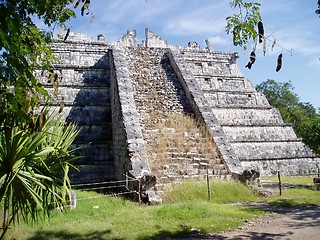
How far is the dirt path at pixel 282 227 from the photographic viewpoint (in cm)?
511

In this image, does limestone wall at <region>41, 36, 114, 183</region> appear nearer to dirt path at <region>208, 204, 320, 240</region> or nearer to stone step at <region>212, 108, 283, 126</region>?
stone step at <region>212, 108, 283, 126</region>

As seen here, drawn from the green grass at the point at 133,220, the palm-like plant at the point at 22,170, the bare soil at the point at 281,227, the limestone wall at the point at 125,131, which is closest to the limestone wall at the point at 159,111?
the limestone wall at the point at 125,131

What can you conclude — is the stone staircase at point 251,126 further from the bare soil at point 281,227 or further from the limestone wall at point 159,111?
the bare soil at point 281,227

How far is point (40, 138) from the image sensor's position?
163 inches

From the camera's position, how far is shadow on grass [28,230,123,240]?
5.11 metres

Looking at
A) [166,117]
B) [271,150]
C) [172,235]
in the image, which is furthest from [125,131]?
[271,150]

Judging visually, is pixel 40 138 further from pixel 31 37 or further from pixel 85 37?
pixel 85 37

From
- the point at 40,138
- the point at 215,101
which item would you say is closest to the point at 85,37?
the point at 215,101

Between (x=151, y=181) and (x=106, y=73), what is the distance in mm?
6713

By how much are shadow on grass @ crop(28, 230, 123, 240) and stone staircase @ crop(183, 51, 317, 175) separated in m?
7.70

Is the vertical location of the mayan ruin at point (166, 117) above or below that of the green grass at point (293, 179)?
above

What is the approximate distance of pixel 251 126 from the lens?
13.0m

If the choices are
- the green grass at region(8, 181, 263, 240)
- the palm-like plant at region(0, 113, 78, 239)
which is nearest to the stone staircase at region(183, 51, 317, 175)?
the green grass at region(8, 181, 263, 240)

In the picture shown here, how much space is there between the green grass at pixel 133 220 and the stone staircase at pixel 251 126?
4818 millimetres
